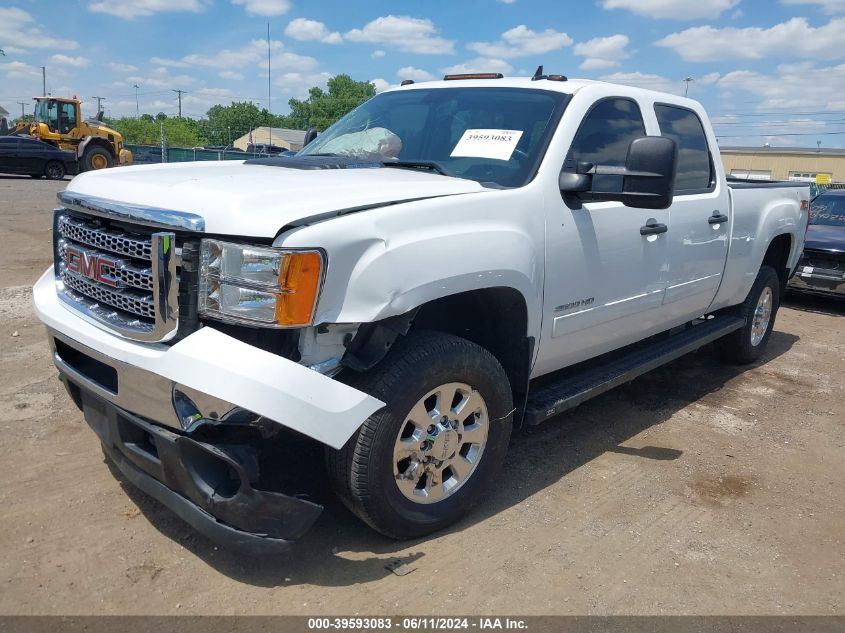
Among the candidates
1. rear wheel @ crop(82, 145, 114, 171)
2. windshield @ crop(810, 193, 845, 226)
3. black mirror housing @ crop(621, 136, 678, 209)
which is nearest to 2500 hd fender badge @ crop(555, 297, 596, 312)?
black mirror housing @ crop(621, 136, 678, 209)

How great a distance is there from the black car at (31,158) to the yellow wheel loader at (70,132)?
1.11 metres

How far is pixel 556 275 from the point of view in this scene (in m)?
3.35

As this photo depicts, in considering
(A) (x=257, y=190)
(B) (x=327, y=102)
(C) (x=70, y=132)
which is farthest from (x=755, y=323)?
(B) (x=327, y=102)

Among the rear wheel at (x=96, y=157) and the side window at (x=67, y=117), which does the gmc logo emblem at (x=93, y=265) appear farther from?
the side window at (x=67, y=117)

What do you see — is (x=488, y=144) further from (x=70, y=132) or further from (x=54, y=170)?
(x=70, y=132)

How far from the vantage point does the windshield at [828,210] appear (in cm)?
986

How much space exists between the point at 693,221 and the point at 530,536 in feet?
7.59

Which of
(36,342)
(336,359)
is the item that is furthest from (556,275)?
(36,342)

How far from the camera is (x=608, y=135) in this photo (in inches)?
151

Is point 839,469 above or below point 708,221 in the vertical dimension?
below

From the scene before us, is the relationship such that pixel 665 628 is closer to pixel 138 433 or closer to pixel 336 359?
pixel 336 359

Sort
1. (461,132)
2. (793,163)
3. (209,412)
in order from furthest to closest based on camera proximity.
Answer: (793,163), (461,132), (209,412)

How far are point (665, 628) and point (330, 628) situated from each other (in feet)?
4.06

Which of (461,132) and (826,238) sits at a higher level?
(461,132)
